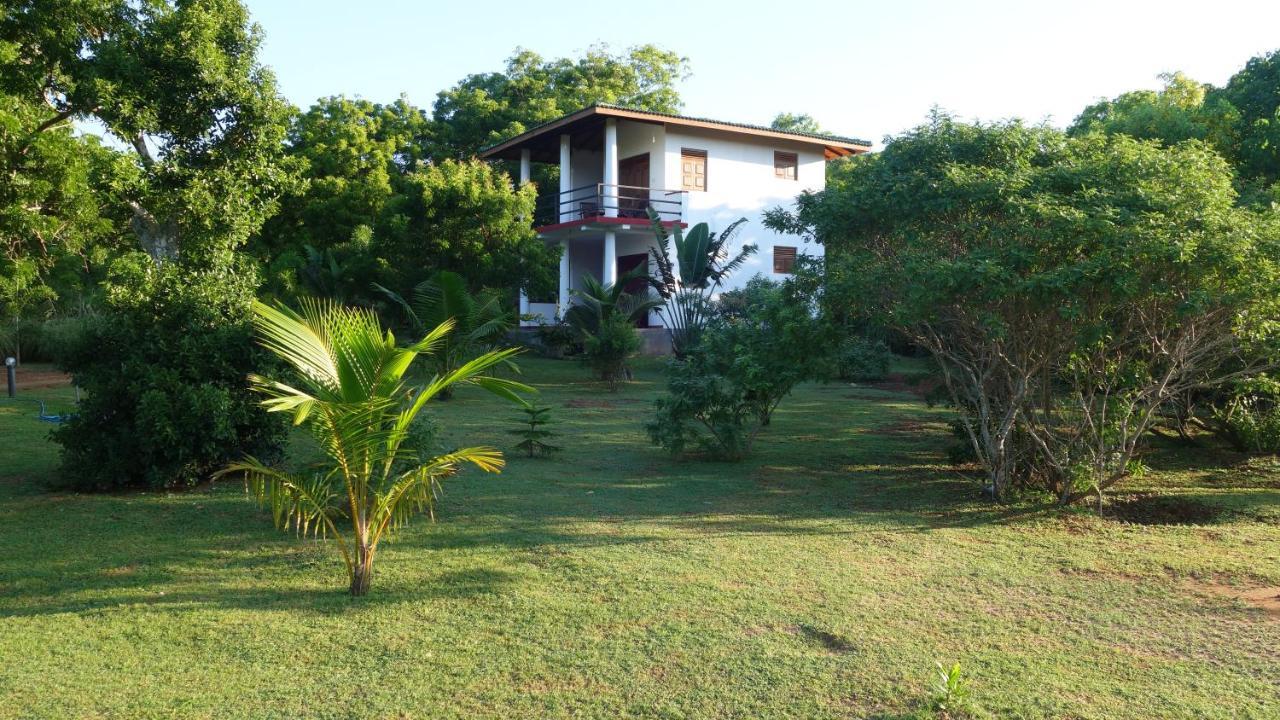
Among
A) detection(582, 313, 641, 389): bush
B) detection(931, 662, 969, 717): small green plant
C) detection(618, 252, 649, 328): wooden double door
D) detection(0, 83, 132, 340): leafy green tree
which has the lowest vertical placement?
detection(931, 662, 969, 717): small green plant

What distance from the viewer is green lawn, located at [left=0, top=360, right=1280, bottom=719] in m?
4.56

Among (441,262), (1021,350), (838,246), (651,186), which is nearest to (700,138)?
(651,186)

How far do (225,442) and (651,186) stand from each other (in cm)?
1913

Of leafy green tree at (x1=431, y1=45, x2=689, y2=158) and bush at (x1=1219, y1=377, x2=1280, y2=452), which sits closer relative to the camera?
bush at (x1=1219, y1=377, x2=1280, y2=452)

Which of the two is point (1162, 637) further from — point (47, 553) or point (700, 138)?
point (700, 138)

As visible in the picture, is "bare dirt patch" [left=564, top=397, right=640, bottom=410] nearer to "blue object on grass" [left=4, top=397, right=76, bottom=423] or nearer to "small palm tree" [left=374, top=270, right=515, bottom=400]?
"small palm tree" [left=374, top=270, right=515, bottom=400]

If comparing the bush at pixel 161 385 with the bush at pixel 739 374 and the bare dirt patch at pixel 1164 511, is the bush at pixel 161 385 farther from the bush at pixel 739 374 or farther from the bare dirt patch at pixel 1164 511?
the bare dirt patch at pixel 1164 511

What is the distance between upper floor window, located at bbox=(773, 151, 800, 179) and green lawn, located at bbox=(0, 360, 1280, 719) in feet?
66.3

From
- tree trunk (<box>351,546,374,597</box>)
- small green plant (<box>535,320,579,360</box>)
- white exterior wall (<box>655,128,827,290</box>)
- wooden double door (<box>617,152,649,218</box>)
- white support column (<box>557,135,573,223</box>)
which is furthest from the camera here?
white support column (<box>557,135,573,223</box>)

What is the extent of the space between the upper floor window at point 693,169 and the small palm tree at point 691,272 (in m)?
4.21

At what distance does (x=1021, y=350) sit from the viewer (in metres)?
8.33

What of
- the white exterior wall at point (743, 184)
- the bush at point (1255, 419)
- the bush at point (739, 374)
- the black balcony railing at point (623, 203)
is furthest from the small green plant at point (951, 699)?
the white exterior wall at point (743, 184)

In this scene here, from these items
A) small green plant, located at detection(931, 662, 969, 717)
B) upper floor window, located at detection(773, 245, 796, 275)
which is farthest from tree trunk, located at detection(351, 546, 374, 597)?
upper floor window, located at detection(773, 245, 796, 275)

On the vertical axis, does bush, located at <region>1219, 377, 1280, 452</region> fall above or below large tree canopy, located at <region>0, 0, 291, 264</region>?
below
